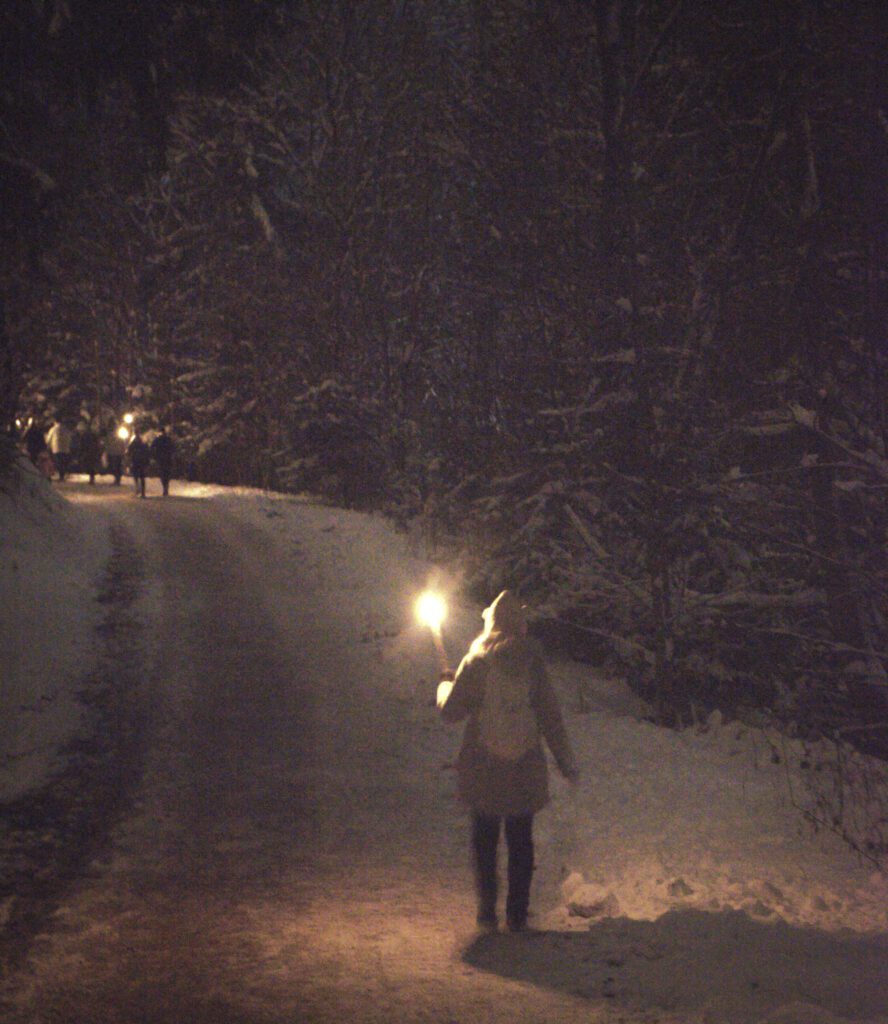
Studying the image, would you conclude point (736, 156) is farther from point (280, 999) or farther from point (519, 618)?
point (280, 999)

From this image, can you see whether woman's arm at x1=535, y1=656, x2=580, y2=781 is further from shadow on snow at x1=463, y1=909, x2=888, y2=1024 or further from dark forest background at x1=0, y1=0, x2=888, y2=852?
dark forest background at x1=0, y1=0, x2=888, y2=852

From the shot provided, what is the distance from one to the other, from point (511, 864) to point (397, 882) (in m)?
1.15

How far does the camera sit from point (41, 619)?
47.2 ft

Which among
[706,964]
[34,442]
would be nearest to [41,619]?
[706,964]

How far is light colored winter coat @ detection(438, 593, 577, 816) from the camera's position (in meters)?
6.24

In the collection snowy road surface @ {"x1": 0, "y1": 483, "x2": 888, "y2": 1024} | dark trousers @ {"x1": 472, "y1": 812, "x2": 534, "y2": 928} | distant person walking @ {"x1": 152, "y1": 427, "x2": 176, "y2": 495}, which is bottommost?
snowy road surface @ {"x1": 0, "y1": 483, "x2": 888, "y2": 1024}

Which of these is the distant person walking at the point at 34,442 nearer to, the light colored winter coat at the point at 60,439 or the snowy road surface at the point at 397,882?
the light colored winter coat at the point at 60,439

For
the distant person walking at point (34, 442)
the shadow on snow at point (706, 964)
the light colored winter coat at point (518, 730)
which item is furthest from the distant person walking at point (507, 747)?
the distant person walking at point (34, 442)

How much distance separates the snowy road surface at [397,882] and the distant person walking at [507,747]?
14.6 inches

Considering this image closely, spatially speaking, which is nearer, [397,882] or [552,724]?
[552,724]

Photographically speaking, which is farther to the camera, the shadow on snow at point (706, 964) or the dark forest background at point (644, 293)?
the dark forest background at point (644, 293)

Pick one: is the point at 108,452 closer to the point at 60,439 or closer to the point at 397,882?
the point at 60,439

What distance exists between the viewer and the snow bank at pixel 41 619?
396 inches

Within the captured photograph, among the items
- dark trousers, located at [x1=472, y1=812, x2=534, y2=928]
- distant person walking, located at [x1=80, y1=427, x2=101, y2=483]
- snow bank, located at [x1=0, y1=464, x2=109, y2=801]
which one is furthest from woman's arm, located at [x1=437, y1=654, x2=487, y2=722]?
distant person walking, located at [x1=80, y1=427, x2=101, y2=483]
